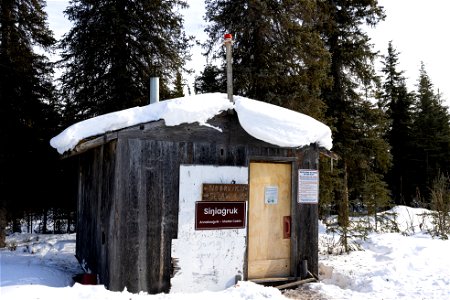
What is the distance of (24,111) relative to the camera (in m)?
12.6

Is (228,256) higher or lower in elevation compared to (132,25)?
lower

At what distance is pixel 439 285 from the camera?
7816 mm

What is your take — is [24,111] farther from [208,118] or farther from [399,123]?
[399,123]

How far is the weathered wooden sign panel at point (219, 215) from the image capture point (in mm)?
7098

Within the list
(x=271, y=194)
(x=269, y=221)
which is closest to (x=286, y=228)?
(x=269, y=221)

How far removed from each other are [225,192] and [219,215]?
410mm

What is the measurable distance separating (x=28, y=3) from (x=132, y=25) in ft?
10.6

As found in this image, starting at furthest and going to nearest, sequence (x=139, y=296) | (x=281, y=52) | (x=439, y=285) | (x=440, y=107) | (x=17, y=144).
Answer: (x=440, y=107)
(x=281, y=52)
(x=17, y=144)
(x=439, y=285)
(x=139, y=296)

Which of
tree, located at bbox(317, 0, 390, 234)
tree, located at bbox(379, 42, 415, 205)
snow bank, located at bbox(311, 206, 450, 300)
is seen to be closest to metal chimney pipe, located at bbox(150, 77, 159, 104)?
snow bank, located at bbox(311, 206, 450, 300)

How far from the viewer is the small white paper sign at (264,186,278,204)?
789 centimetres

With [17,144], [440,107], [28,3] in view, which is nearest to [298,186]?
[17,144]

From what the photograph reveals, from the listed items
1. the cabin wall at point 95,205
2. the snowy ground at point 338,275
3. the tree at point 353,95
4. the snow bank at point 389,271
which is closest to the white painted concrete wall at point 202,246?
the snowy ground at point 338,275

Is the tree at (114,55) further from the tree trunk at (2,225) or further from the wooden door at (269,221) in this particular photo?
the wooden door at (269,221)

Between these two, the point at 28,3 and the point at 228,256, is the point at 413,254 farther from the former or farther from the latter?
the point at 28,3
